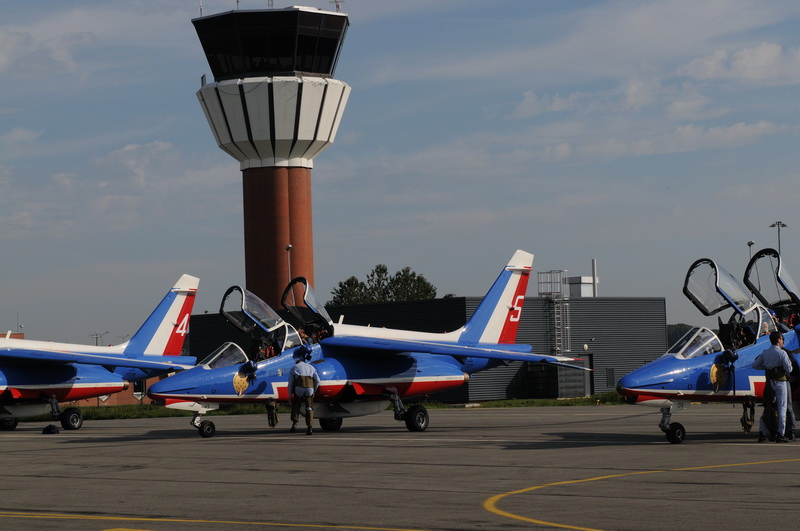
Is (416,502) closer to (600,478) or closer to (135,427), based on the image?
(600,478)

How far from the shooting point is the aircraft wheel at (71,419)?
28672 mm

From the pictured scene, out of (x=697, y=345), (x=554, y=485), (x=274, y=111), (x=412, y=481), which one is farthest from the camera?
(x=274, y=111)

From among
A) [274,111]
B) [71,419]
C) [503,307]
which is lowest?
[71,419]

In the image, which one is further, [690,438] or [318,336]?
[318,336]

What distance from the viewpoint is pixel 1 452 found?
1955cm

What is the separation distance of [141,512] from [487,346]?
16361 mm

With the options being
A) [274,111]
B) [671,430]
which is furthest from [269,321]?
[274,111]

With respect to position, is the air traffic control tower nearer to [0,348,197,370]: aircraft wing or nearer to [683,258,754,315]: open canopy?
[0,348,197,370]: aircraft wing

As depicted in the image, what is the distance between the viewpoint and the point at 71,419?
94.2 ft

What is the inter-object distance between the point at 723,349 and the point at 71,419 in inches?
728

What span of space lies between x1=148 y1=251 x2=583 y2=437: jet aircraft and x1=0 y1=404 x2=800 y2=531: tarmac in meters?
1.06

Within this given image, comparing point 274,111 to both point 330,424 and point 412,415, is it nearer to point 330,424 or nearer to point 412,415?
point 330,424

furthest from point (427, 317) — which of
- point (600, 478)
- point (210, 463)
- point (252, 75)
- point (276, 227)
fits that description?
point (600, 478)

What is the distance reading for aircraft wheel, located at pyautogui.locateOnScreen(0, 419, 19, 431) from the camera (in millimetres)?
29188
